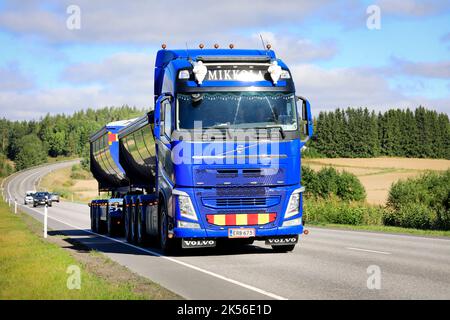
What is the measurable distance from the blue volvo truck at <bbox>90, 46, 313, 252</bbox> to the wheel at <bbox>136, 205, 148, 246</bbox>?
12.0 feet

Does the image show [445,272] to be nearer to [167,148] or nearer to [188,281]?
[188,281]

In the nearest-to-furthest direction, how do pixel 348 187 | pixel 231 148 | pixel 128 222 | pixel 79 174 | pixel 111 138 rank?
pixel 231 148
pixel 128 222
pixel 111 138
pixel 348 187
pixel 79 174

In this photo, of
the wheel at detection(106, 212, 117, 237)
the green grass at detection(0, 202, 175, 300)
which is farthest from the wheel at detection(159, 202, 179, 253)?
the wheel at detection(106, 212, 117, 237)

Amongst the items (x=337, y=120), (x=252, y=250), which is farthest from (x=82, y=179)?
(x=252, y=250)

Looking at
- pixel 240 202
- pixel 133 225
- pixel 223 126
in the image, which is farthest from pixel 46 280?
pixel 133 225

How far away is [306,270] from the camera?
13336mm

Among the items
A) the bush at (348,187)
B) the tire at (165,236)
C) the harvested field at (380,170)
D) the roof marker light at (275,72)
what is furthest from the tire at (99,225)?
the harvested field at (380,170)

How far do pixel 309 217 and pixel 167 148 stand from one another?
942 inches

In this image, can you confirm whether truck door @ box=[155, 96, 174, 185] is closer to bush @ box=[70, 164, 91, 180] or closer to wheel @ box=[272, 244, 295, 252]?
wheel @ box=[272, 244, 295, 252]

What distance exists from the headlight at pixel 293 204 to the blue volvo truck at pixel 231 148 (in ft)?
A: 0.07

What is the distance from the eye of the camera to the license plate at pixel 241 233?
15.6m

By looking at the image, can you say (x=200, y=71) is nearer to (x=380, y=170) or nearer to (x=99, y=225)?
(x=99, y=225)

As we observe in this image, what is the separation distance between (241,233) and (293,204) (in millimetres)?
1280

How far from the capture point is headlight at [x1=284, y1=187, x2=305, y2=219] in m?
15.9
